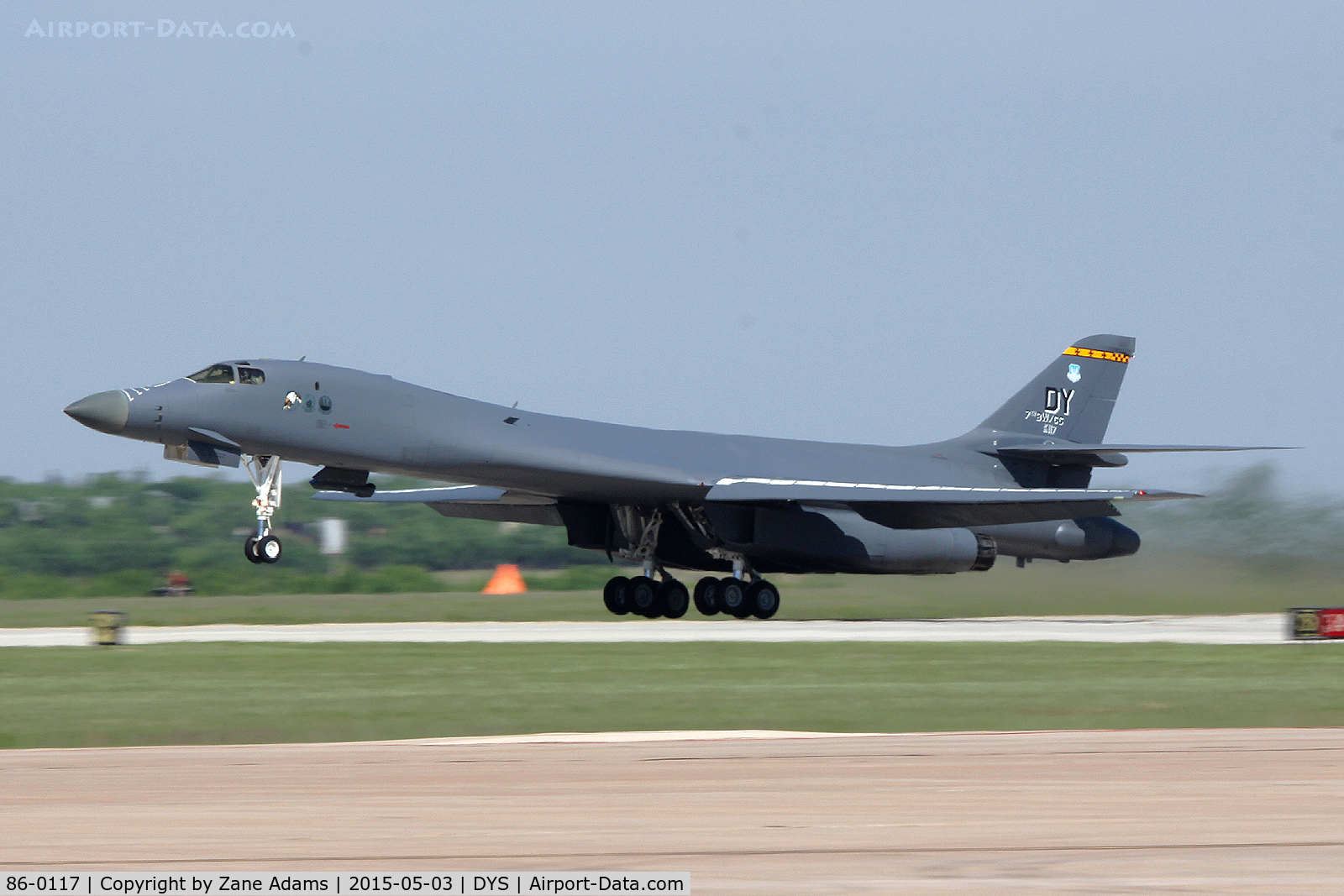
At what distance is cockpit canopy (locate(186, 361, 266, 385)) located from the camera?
877 inches

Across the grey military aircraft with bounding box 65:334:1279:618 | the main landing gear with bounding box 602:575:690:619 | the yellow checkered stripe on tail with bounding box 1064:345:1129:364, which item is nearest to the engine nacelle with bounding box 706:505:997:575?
the grey military aircraft with bounding box 65:334:1279:618

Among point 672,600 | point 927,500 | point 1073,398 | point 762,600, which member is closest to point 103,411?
point 672,600

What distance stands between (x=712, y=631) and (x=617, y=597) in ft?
14.6

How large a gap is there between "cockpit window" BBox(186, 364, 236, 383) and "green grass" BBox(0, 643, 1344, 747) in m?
4.42

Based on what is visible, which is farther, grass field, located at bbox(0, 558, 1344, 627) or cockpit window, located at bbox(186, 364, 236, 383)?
grass field, located at bbox(0, 558, 1344, 627)

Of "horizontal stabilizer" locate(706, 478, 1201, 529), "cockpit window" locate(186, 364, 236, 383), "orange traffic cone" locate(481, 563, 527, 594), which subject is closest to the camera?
"cockpit window" locate(186, 364, 236, 383)

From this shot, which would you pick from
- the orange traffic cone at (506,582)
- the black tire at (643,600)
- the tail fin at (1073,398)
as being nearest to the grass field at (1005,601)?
the black tire at (643,600)

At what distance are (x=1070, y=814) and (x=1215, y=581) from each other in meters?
22.5

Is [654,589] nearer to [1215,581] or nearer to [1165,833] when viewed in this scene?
[1215,581]

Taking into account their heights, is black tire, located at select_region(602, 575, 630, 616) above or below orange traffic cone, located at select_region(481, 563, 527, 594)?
below

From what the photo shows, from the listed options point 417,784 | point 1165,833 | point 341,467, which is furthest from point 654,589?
point 1165,833

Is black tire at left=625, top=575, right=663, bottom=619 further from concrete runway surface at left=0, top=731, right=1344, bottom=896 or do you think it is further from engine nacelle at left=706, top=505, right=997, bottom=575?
concrete runway surface at left=0, top=731, right=1344, bottom=896

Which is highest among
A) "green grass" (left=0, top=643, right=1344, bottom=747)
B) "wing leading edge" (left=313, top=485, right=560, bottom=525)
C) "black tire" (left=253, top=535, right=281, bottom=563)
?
"wing leading edge" (left=313, top=485, right=560, bottom=525)

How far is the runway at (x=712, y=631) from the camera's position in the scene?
20875mm
